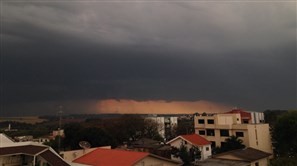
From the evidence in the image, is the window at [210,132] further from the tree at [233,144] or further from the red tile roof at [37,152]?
the red tile roof at [37,152]

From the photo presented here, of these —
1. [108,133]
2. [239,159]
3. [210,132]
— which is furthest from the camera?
[210,132]

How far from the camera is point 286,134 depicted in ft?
145

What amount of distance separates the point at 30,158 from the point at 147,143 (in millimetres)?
30040

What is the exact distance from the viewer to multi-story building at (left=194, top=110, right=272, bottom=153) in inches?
1921

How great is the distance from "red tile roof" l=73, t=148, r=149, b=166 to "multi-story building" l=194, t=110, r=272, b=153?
2934cm

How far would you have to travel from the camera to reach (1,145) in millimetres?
27109

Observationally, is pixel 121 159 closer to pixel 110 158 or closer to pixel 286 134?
pixel 110 158

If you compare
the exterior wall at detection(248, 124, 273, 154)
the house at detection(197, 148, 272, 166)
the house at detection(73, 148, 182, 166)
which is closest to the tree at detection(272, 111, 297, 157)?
the exterior wall at detection(248, 124, 273, 154)

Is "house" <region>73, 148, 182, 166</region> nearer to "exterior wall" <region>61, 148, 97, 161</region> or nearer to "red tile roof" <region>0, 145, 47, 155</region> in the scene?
"exterior wall" <region>61, 148, 97, 161</region>

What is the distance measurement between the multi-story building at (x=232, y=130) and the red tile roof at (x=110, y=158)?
29.3 m

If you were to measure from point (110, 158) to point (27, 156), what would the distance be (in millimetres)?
8269

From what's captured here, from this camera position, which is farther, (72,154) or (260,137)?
(260,137)

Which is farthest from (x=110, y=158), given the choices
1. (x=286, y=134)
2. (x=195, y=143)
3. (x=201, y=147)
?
(x=286, y=134)

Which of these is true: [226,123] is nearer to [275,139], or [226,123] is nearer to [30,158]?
[275,139]
